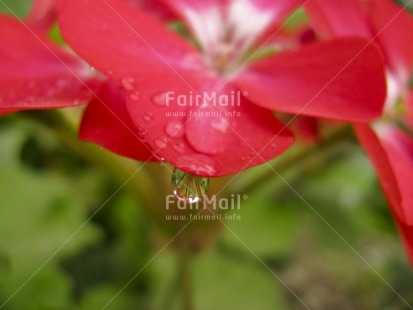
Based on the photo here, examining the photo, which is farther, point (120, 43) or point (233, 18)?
point (233, 18)

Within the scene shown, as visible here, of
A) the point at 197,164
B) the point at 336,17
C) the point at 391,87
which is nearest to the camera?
the point at 197,164

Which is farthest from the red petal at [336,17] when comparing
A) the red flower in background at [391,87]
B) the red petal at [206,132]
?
the red petal at [206,132]

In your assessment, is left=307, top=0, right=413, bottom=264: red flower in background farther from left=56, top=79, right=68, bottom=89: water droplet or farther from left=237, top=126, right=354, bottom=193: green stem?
left=56, top=79, right=68, bottom=89: water droplet

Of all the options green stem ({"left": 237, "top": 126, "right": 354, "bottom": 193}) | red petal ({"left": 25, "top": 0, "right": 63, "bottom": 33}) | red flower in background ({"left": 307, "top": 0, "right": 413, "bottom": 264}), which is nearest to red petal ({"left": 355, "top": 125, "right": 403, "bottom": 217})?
red flower in background ({"left": 307, "top": 0, "right": 413, "bottom": 264})

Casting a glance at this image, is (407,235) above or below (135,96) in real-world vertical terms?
below

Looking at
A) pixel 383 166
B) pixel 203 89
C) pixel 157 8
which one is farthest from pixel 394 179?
pixel 157 8

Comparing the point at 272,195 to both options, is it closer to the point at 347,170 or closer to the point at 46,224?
the point at 347,170

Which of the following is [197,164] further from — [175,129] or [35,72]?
[35,72]
